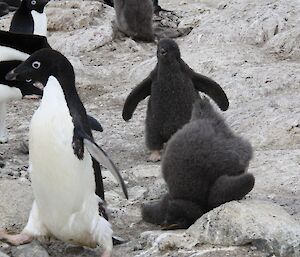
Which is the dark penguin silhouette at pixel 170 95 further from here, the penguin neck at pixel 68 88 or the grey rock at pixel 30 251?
the grey rock at pixel 30 251

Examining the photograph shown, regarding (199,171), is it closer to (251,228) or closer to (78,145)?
(251,228)

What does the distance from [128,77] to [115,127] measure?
1690 millimetres

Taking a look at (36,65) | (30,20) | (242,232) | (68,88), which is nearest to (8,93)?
(36,65)

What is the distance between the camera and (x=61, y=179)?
3564 millimetres

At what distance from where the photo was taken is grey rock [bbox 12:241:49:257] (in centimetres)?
367

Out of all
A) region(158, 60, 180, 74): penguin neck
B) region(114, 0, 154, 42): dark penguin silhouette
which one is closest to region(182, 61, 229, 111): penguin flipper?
region(158, 60, 180, 74): penguin neck

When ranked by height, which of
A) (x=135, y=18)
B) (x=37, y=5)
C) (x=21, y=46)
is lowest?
(x=135, y=18)

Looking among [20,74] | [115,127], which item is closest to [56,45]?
[115,127]

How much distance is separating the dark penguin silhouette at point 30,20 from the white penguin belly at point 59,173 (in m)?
5.00

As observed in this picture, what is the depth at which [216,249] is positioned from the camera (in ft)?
11.5

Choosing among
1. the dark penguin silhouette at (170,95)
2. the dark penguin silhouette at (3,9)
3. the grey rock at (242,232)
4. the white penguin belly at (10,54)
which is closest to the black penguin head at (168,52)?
the dark penguin silhouette at (170,95)

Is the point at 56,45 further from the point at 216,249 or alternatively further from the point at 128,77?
the point at 216,249

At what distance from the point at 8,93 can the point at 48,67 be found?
199 centimetres

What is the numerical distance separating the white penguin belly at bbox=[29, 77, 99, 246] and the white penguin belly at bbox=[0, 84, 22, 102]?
2.02m
